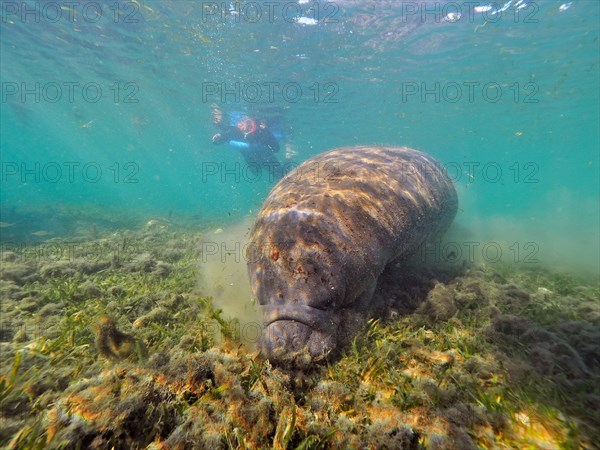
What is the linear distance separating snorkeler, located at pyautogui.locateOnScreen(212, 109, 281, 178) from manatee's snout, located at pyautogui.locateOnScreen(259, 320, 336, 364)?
46.5 ft

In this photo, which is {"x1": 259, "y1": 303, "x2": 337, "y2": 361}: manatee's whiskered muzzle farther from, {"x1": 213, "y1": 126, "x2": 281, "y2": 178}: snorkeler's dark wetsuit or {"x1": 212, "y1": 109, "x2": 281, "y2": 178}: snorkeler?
{"x1": 212, "y1": 109, "x2": 281, "y2": 178}: snorkeler

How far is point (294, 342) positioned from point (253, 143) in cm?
1681

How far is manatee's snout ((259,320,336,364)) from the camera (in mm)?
2662

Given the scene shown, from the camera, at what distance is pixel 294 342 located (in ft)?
8.96

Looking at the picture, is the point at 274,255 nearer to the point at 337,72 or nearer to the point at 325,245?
the point at 325,245

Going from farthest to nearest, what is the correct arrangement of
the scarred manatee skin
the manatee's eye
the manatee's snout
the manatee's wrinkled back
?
the manatee's eye, the manatee's wrinkled back, the scarred manatee skin, the manatee's snout

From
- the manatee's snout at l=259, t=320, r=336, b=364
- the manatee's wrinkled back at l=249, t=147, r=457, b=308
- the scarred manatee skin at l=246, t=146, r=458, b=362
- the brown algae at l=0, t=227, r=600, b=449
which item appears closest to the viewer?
the brown algae at l=0, t=227, r=600, b=449

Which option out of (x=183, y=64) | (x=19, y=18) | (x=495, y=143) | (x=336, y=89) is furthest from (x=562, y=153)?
(x=19, y=18)

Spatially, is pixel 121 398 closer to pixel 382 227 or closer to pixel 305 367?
pixel 305 367

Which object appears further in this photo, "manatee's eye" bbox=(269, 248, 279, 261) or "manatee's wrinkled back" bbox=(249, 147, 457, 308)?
"manatee's eye" bbox=(269, 248, 279, 261)

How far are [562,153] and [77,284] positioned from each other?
58.6 meters

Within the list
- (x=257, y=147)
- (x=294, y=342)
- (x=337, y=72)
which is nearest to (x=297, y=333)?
(x=294, y=342)

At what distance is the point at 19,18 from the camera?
57.4 ft

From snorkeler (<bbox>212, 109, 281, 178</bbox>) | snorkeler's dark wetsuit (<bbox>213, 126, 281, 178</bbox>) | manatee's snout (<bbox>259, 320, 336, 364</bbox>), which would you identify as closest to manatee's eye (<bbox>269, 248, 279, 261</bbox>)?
manatee's snout (<bbox>259, 320, 336, 364</bbox>)
